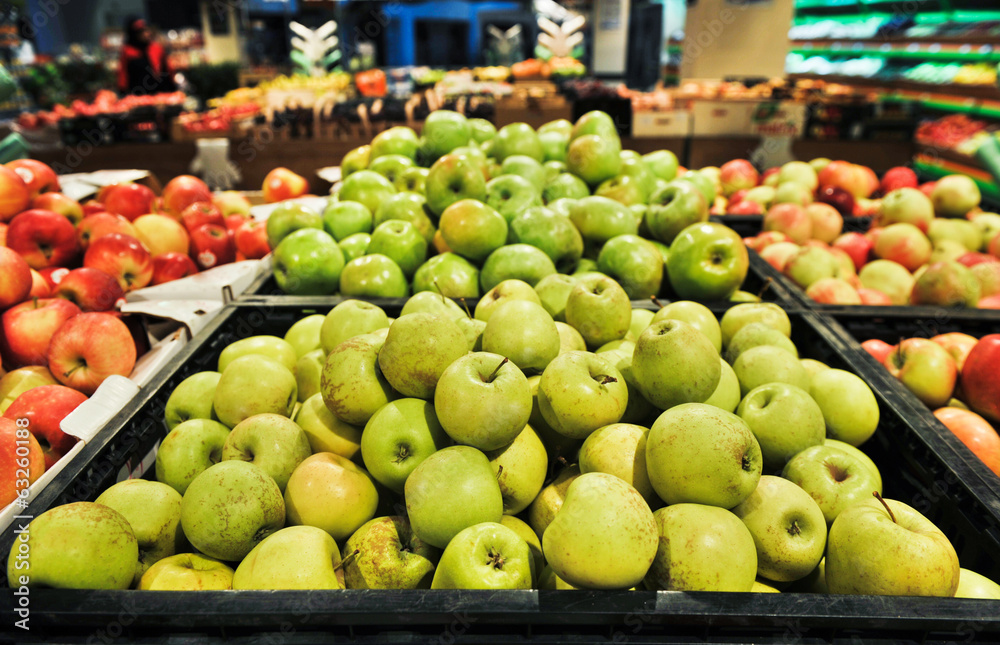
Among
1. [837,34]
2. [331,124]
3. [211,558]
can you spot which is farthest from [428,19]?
[211,558]

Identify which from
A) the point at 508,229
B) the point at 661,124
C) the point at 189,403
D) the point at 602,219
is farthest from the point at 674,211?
the point at 661,124

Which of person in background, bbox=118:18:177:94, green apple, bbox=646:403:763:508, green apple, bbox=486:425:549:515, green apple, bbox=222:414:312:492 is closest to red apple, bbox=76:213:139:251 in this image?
green apple, bbox=222:414:312:492

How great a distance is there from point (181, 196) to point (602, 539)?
288 cm

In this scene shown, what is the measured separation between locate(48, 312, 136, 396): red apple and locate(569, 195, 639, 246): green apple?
1.65 metres

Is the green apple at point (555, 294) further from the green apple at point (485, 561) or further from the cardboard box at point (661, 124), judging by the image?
the cardboard box at point (661, 124)

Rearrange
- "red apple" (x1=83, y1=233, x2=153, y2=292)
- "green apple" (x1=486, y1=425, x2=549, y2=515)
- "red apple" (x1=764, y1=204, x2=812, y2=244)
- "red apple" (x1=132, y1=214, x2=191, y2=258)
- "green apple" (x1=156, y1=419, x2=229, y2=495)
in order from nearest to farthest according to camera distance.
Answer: "green apple" (x1=486, y1=425, x2=549, y2=515) < "green apple" (x1=156, y1=419, x2=229, y2=495) < "red apple" (x1=83, y1=233, x2=153, y2=292) < "red apple" (x1=132, y1=214, x2=191, y2=258) < "red apple" (x1=764, y1=204, x2=812, y2=244)

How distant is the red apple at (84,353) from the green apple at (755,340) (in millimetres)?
1873

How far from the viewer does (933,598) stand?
870 mm

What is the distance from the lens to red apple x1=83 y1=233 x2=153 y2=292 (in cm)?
209

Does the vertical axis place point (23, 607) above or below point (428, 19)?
below

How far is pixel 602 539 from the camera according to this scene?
34.2 inches

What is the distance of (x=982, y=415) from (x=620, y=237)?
1.24 metres

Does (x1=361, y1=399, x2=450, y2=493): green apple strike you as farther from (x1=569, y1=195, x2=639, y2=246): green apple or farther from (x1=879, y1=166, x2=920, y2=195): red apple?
(x1=879, y1=166, x2=920, y2=195): red apple

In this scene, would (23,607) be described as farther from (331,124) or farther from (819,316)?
(331,124)
